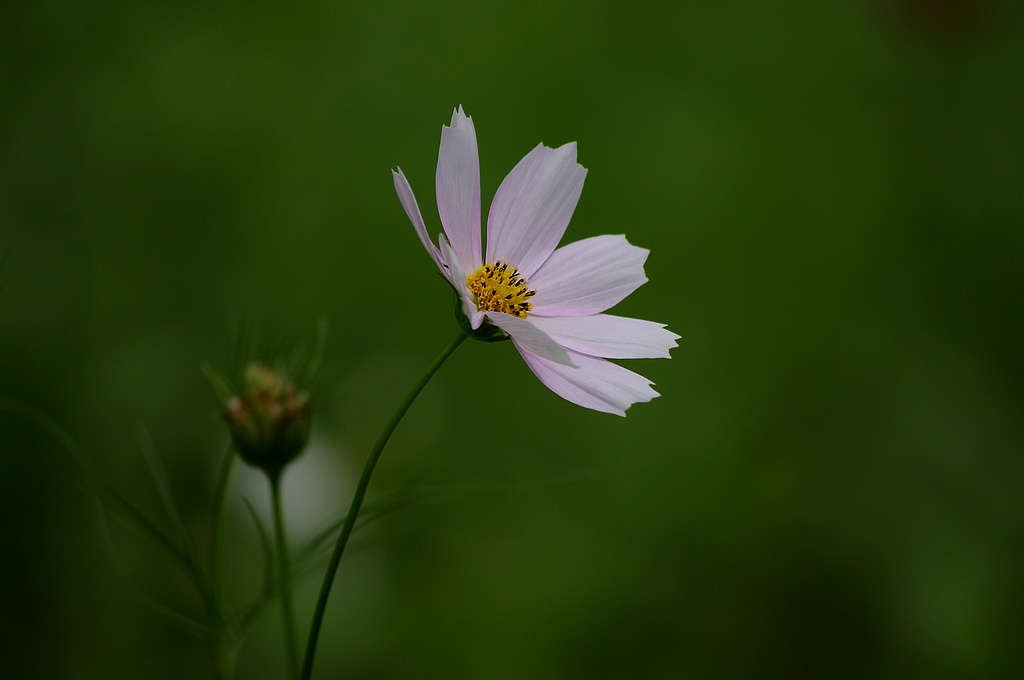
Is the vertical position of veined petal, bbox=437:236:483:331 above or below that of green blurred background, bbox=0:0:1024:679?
below

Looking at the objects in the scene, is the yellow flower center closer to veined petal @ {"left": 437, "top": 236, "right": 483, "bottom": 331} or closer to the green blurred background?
veined petal @ {"left": 437, "top": 236, "right": 483, "bottom": 331}

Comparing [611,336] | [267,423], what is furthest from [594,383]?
[267,423]

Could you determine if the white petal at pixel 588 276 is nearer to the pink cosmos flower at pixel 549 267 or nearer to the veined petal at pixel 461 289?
the pink cosmos flower at pixel 549 267

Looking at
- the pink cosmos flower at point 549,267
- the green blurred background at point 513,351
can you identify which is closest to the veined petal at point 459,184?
the pink cosmos flower at point 549,267

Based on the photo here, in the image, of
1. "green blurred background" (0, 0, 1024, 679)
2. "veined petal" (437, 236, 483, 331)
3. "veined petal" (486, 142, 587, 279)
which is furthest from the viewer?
"green blurred background" (0, 0, 1024, 679)

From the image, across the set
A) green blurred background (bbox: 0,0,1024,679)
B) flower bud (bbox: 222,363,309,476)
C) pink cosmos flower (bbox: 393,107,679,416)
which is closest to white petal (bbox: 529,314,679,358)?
pink cosmos flower (bbox: 393,107,679,416)

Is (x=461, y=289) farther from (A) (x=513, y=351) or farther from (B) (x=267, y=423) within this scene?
(A) (x=513, y=351)
